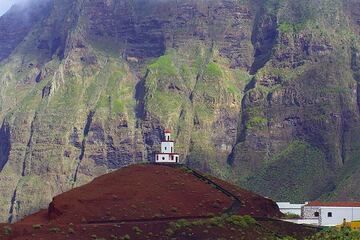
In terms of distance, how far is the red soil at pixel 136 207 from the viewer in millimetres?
121375

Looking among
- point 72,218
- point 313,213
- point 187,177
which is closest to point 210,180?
point 187,177

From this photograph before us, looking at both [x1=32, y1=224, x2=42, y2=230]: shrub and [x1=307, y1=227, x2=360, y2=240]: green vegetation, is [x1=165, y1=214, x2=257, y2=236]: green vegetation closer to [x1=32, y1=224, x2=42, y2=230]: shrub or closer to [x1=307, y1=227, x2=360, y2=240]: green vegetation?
[x1=32, y1=224, x2=42, y2=230]: shrub

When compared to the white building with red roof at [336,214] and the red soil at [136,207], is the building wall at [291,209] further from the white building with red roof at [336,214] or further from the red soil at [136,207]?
the red soil at [136,207]

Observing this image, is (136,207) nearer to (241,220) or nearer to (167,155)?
(241,220)

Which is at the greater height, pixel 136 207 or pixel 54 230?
pixel 136 207

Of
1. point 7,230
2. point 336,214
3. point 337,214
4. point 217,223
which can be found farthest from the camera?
point 337,214

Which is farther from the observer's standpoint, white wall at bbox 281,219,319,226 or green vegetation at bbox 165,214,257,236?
white wall at bbox 281,219,319,226

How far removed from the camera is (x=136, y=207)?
130 metres

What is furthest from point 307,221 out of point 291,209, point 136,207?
point 136,207

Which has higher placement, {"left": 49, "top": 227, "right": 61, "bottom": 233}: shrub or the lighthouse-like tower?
the lighthouse-like tower

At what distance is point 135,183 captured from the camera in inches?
5310

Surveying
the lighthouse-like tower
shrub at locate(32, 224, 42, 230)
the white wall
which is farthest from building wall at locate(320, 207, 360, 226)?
shrub at locate(32, 224, 42, 230)

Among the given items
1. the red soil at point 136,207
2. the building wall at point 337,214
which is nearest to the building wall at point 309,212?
the building wall at point 337,214

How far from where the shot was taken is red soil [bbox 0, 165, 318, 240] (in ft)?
398
